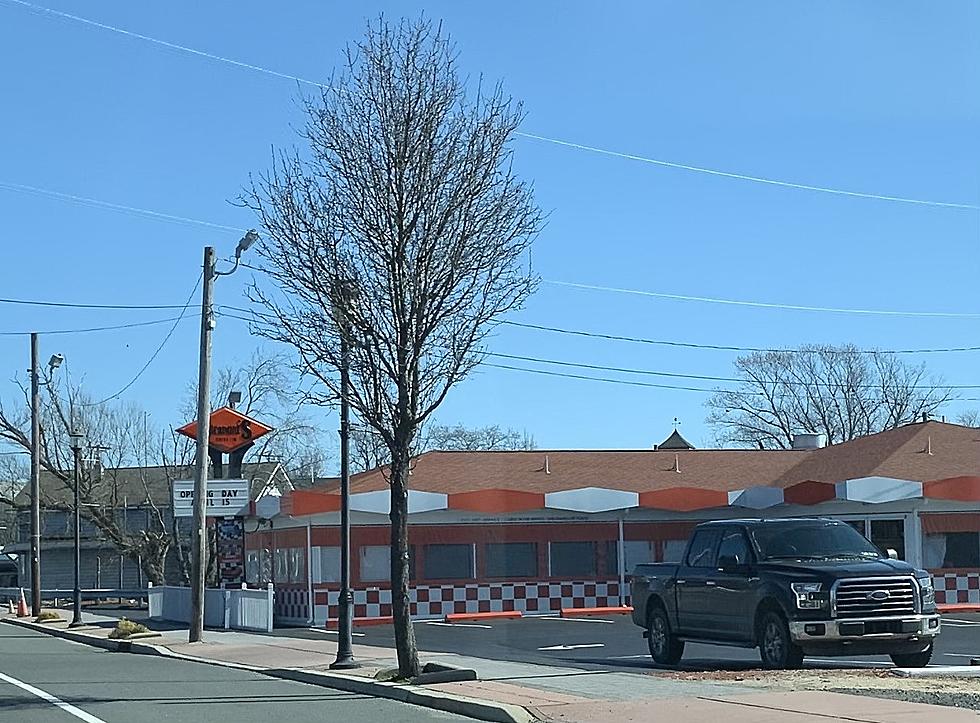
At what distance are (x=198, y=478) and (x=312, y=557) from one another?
5.07 m

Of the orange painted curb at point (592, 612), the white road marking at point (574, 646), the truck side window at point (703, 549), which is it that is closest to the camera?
the truck side window at point (703, 549)

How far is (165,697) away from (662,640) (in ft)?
23.4

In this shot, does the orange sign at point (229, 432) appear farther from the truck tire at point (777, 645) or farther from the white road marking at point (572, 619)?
the truck tire at point (777, 645)

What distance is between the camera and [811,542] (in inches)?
746

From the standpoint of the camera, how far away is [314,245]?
1873cm

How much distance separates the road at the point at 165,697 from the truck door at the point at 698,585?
480 cm

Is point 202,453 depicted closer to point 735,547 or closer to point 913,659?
point 735,547

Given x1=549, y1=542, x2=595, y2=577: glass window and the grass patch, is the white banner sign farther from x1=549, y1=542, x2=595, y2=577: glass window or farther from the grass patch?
x1=549, y1=542, x2=595, y2=577: glass window

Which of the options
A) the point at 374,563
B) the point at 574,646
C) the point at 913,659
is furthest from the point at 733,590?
the point at 374,563

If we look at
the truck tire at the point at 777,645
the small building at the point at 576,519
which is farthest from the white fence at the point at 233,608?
the truck tire at the point at 777,645

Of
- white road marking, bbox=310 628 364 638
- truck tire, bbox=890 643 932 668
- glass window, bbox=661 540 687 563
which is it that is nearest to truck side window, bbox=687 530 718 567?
truck tire, bbox=890 643 932 668

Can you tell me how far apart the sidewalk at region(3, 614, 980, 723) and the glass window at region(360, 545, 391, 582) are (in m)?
10.2

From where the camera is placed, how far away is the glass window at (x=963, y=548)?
34000 millimetres

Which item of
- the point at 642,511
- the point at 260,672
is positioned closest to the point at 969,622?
the point at 642,511
